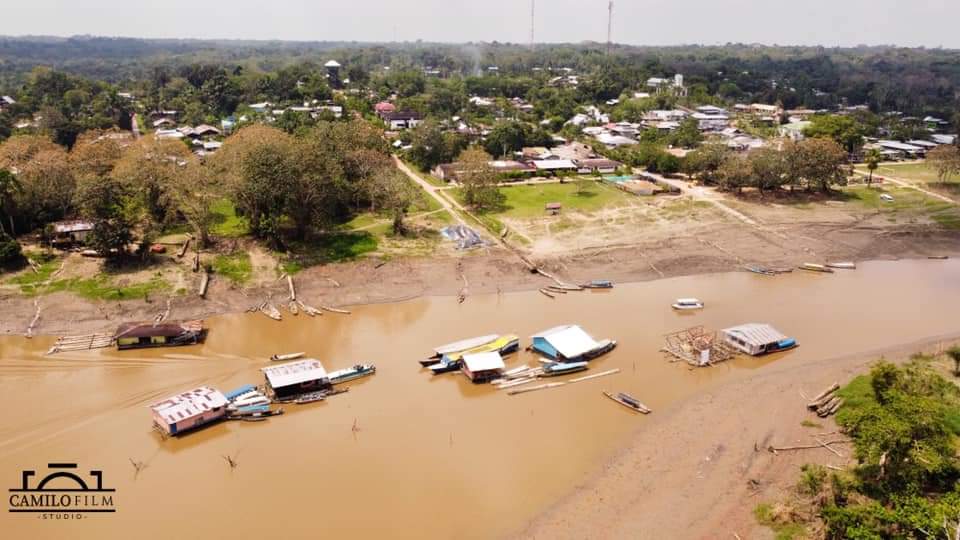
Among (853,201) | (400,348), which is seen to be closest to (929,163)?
(853,201)

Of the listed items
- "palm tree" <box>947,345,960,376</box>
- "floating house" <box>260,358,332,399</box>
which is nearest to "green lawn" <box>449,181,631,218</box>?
"floating house" <box>260,358,332,399</box>

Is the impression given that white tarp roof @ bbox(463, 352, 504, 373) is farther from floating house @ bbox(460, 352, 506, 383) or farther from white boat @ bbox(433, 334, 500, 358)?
white boat @ bbox(433, 334, 500, 358)

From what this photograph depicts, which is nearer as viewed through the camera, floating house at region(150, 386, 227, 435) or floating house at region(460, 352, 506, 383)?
floating house at region(150, 386, 227, 435)

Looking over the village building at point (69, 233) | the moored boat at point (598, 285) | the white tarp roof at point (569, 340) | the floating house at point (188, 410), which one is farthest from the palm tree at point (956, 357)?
the village building at point (69, 233)

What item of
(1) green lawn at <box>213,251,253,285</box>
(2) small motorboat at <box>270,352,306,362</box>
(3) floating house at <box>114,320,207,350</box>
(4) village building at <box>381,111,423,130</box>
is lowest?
(2) small motorboat at <box>270,352,306,362</box>

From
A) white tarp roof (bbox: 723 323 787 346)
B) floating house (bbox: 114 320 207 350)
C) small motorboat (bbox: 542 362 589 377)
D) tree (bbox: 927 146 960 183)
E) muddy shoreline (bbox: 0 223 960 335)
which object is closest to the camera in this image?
small motorboat (bbox: 542 362 589 377)

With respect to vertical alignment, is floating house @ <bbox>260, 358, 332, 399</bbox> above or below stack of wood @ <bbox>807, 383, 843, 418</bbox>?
above

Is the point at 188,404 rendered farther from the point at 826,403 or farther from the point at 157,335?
the point at 826,403
